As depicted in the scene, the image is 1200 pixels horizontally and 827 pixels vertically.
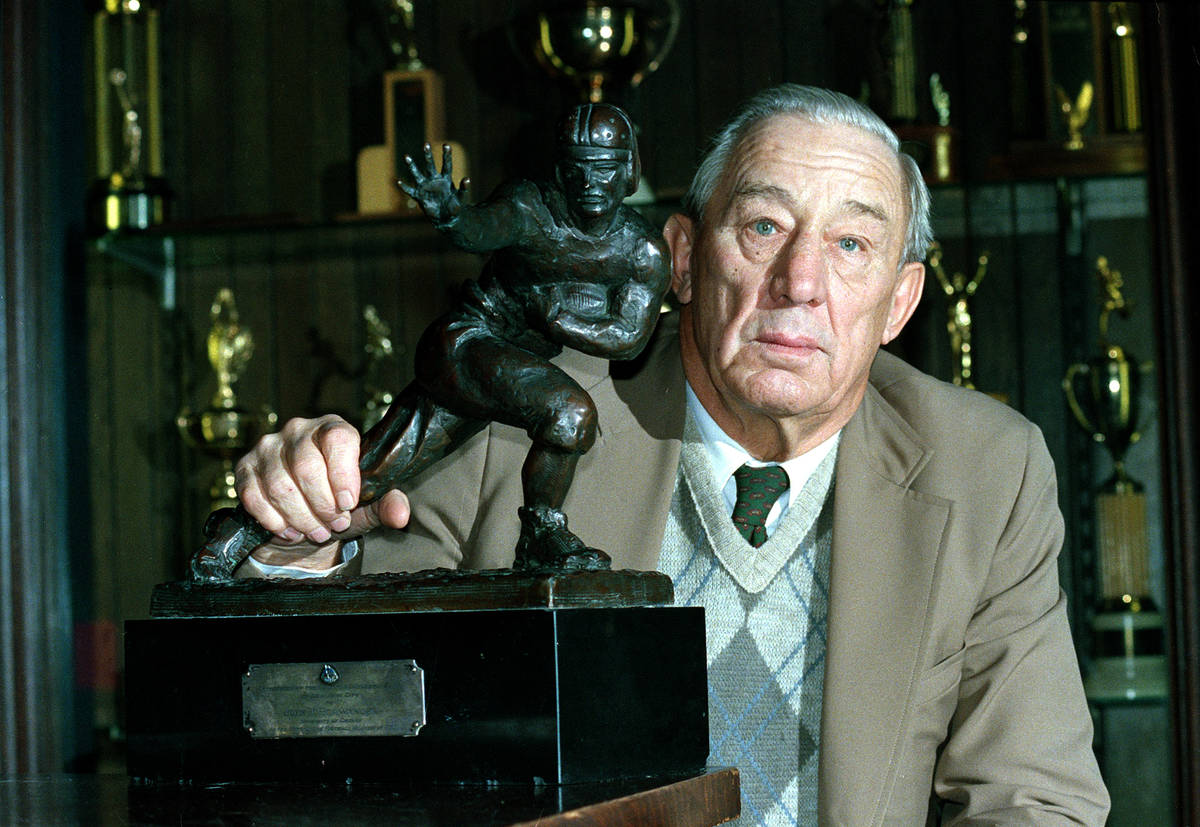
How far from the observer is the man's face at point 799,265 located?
1.32 metres

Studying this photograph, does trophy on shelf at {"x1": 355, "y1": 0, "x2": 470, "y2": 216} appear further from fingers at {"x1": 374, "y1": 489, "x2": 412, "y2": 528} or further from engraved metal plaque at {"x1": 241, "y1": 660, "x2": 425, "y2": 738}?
engraved metal plaque at {"x1": 241, "y1": 660, "x2": 425, "y2": 738}

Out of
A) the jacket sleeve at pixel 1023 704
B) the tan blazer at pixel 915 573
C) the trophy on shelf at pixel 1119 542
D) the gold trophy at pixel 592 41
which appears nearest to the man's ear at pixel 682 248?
the tan blazer at pixel 915 573

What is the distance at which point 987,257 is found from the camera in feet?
7.25

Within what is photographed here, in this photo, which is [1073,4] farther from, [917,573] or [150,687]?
[150,687]

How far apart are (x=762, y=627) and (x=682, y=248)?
40 centimetres

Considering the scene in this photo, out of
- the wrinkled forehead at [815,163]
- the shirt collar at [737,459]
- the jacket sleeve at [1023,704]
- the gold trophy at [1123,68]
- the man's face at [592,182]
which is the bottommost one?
the jacket sleeve at [1023,704]

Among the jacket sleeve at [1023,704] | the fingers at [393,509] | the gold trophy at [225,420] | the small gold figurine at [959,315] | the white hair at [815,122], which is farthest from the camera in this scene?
the gold trophy at [225,420]

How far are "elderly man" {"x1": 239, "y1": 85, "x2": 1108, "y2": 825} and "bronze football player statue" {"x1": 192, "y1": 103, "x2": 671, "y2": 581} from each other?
0.33 m

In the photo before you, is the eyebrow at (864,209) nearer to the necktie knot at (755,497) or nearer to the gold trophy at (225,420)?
the necktie knot at (755,497)

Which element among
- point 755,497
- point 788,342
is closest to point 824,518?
point 755,497

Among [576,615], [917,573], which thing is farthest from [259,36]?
[576,615]

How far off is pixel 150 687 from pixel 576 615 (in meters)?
0.33

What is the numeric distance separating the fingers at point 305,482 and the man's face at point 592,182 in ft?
0.84

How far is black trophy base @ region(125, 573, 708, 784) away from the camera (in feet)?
2.89
